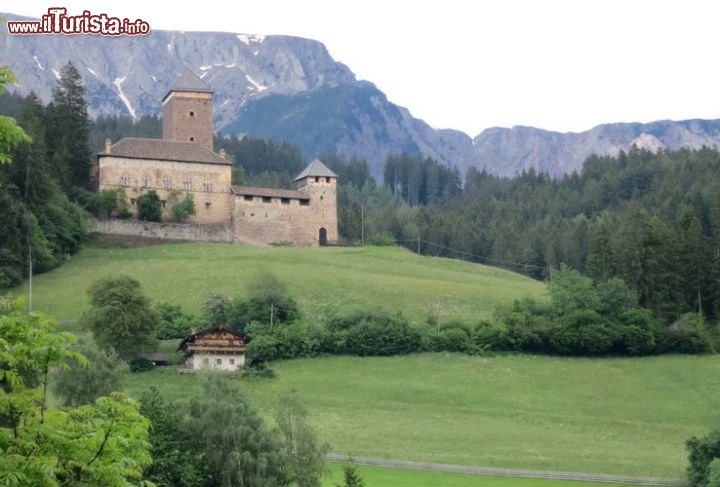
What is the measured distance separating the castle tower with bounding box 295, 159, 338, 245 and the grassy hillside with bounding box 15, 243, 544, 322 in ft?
13.7

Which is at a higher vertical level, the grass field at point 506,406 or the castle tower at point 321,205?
the castle tower at point 321,205

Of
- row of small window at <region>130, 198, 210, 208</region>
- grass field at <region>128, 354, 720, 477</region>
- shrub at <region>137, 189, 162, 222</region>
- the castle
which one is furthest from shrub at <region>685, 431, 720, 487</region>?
row of small window at <region>130, 198, 210, 208</region>

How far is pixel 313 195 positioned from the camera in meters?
96.5

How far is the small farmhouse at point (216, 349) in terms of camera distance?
6194 cm

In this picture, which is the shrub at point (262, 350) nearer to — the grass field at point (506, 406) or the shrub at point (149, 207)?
the grass field at point (506, 406)

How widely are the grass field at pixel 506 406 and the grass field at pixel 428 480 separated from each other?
2073mm

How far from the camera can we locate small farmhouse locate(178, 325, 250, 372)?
61.9 m

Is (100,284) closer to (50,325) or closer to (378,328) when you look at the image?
(378,328)

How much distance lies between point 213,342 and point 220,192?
114ft

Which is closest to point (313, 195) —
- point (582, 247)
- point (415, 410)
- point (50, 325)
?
point (582, 247)

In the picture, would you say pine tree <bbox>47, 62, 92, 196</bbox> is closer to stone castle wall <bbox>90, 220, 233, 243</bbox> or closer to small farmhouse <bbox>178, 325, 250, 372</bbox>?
stone castle wall <bbox>90, 220, 233, 243</bbox>

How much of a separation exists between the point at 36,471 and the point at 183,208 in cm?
8190

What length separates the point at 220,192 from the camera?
95.9 meters

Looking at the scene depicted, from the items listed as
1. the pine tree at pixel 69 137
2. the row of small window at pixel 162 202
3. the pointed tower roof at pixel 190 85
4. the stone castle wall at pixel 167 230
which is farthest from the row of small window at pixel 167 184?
the pointed tower roof at pixel 190 85
